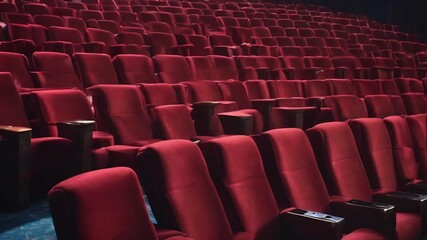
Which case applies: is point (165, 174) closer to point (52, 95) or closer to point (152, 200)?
point (152, 200)

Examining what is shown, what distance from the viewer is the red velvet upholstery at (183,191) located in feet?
A: 1.13

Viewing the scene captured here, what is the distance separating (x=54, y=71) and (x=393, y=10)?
230cm

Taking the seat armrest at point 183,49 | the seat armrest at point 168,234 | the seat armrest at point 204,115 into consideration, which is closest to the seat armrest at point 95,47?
the seat armrest at point 183,49

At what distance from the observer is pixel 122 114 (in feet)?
2.11

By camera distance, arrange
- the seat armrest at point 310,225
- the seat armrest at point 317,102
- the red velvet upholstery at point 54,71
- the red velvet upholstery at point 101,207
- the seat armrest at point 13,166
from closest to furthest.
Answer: the red velvet upholstery at point 101,207 < the seat armrest at point 310,225 < the seat armrest at point 13,166 < the red velvet upholstery at point 54,71 < the seat armrest at point 317,102

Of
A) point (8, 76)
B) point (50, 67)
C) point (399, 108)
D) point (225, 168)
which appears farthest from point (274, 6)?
point (225, 168)

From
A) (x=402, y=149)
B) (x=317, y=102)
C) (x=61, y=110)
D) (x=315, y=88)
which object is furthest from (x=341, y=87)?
(x=61, y=110)

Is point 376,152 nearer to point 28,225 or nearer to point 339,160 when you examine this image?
point 339,160

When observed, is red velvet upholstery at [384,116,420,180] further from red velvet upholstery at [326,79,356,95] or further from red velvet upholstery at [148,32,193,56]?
red velvet upholstery at [148,32,193,56]

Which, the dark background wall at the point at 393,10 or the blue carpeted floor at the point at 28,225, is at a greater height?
the dark background wall at the point at 393,10

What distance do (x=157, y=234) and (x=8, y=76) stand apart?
1.25 feet

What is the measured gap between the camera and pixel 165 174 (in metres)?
0.34

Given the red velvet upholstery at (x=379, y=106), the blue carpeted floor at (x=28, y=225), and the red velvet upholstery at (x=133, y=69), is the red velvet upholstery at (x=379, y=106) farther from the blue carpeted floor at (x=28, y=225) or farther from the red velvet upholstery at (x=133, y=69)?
the blue carpeted floor at (x=28, y=225)

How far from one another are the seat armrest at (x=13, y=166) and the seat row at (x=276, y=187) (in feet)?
0.72
